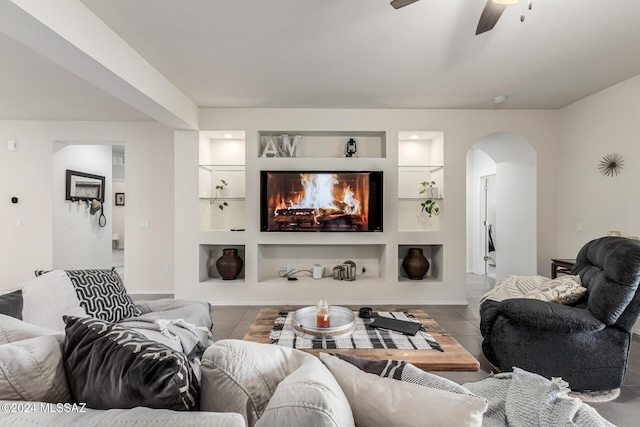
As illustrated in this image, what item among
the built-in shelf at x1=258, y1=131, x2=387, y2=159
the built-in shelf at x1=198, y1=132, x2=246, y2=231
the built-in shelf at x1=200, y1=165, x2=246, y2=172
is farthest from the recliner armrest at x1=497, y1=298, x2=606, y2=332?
the built-in shelf at x1=200, y1=165, x2=246, y2=172

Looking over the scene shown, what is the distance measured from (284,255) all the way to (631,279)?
3587 mm

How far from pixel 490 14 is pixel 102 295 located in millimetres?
2808

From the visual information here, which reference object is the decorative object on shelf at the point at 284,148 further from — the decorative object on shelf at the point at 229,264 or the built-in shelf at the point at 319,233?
the decorative object on shelf at the point at 229,264

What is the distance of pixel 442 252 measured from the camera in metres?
4.31

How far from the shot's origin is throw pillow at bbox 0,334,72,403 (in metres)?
0.77

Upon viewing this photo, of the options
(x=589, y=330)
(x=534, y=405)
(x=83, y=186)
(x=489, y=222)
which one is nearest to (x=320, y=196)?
(x=589, y=330)

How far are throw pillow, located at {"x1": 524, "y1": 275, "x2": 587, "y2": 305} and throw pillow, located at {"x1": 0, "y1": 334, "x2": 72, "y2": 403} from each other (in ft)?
9.02

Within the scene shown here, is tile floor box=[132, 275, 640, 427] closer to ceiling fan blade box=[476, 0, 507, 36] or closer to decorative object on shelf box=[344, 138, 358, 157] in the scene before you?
decorative object on shelf box=[344, 138, 358, 157]

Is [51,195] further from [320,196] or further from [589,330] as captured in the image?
[589,330]

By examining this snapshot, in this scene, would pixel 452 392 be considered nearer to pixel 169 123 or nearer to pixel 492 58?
pixel 492 58

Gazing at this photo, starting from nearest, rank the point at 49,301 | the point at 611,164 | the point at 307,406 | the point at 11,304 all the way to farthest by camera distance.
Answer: the point at 307,406 < the point at 11,304 < the point at 49,301 < the point at 611,164

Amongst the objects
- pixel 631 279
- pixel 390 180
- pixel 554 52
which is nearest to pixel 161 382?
pixel 631 279

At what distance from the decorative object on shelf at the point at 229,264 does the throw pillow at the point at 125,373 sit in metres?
3.43

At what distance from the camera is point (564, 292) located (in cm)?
232
